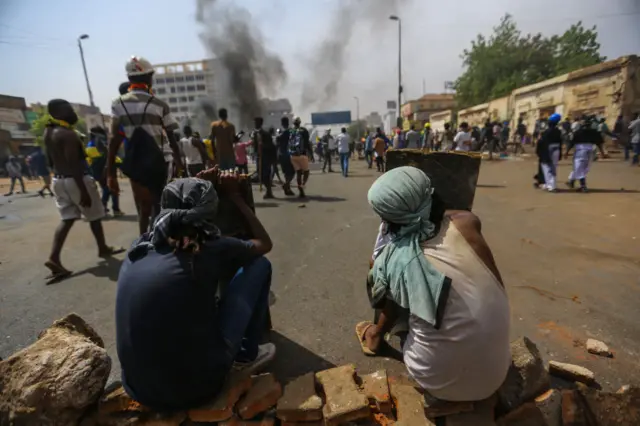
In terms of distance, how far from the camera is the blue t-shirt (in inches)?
56.2

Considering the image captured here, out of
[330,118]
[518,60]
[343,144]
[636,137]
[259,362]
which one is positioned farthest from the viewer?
[330,118]

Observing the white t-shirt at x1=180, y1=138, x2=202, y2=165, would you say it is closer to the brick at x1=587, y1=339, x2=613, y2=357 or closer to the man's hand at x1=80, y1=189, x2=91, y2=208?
the man's hand at x1=80, y1=189, x2=91, y2=208

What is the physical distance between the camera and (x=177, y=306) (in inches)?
56.5

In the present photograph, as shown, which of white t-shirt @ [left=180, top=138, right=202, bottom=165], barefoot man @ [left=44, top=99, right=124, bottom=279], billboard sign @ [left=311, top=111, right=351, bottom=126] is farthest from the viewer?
billboard sign @ [left=311, top=111, right=351, bottom=126]

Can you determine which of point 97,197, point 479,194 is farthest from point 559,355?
point 479,194

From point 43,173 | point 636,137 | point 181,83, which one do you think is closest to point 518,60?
point 636,137

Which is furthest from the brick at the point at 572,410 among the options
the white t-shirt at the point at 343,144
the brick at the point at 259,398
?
the white t-shirt at the point at 343,144

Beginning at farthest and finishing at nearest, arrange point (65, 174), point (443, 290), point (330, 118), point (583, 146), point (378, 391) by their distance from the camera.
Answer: point (330, 118) < point (583, 146) < point (65, 174) < point (378, 391) < point (443, 290)

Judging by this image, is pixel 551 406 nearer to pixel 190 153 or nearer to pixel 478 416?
pixel 478 416

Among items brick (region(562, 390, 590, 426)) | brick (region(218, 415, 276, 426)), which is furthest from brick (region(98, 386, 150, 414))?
brick (region(562, 390, 590, 426))

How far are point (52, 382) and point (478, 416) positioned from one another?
1.97 m

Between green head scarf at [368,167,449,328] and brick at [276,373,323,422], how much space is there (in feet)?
2.09

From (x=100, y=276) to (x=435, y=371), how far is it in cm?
377

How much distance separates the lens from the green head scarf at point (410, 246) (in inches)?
55.1
